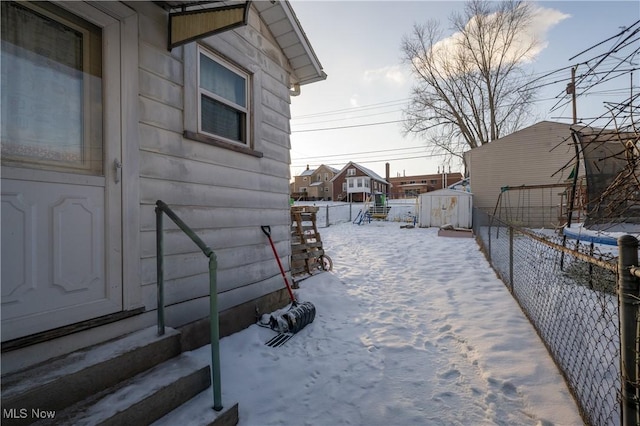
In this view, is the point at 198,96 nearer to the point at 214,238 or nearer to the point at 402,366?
the point at 214,238

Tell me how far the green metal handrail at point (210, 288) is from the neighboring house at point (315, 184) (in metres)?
44.0

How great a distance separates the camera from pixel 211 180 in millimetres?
3238

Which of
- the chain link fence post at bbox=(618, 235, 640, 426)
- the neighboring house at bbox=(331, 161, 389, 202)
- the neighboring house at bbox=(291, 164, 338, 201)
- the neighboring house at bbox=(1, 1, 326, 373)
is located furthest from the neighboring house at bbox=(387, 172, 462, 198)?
the chain link fence post at bbox=(618, 235, 640, 426)

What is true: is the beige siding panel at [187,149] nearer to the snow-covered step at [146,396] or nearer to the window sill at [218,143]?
the window sill at [218,143]

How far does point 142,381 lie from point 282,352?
4.64ft

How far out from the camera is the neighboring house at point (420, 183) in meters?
45.5

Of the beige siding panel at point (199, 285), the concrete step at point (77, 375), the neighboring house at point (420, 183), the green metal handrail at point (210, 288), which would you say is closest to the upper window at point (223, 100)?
the green metal handrail at point (210, 288)

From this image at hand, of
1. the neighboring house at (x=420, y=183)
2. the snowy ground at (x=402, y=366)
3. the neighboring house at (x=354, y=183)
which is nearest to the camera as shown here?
the snowy ground at (x=402, y=366)

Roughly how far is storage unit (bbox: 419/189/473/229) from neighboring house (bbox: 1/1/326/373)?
13.8m

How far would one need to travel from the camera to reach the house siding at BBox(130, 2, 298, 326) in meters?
2.60

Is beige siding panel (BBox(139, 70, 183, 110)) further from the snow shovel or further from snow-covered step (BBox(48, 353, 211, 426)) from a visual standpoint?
the snow shovel

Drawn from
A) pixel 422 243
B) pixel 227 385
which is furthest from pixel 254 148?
pixel 422 243

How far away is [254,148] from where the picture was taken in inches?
153

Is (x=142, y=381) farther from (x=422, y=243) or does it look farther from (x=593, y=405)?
(x=422, y=243)
